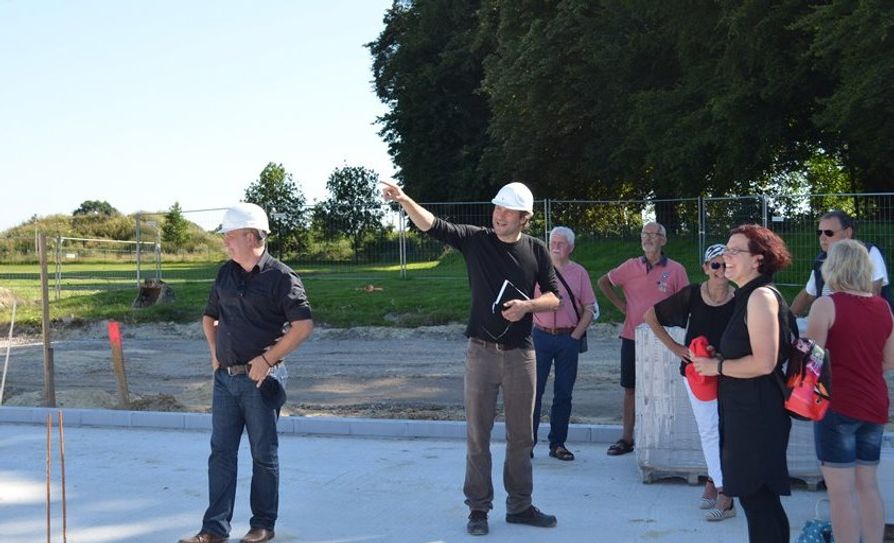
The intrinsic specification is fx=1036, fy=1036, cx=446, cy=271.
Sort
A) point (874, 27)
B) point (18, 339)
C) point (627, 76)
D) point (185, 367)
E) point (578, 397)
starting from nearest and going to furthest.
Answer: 1. point (578, 397)
2. point (185, 367)
3. point (874, 27)
4. point (18, 339)
5. point (627, 76)

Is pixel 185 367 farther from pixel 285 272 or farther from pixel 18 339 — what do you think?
pixel 285 272

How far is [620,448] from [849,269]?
363cm

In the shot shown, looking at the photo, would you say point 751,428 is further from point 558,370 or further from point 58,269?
point 58,269

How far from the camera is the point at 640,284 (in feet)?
26.2

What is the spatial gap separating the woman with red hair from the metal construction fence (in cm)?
1363

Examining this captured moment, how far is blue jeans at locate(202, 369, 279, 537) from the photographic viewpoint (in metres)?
5.80

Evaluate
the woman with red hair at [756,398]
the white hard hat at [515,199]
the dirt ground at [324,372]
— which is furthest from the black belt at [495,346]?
the dirt ground at [324,372]

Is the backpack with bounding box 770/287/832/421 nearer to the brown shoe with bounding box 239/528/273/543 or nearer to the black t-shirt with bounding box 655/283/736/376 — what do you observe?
the black t-shirt with bounding box 655/283/736/376

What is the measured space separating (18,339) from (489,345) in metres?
17.9

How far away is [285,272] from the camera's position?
5871 millimetres

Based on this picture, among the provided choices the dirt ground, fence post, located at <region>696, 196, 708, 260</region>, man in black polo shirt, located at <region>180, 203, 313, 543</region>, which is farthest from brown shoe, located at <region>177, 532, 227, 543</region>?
fence post, located at <region>696, 196, 708, 260</region>

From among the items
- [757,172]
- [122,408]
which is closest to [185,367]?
[122,408]

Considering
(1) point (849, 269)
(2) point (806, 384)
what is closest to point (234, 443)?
(2) point (806, 384)

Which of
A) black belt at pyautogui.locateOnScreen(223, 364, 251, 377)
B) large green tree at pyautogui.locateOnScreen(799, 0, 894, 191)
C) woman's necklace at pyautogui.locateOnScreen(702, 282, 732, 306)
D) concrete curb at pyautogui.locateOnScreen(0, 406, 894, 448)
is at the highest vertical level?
large green tree at pyautogui.locateOnScreen(799, 0, 894, 191)
